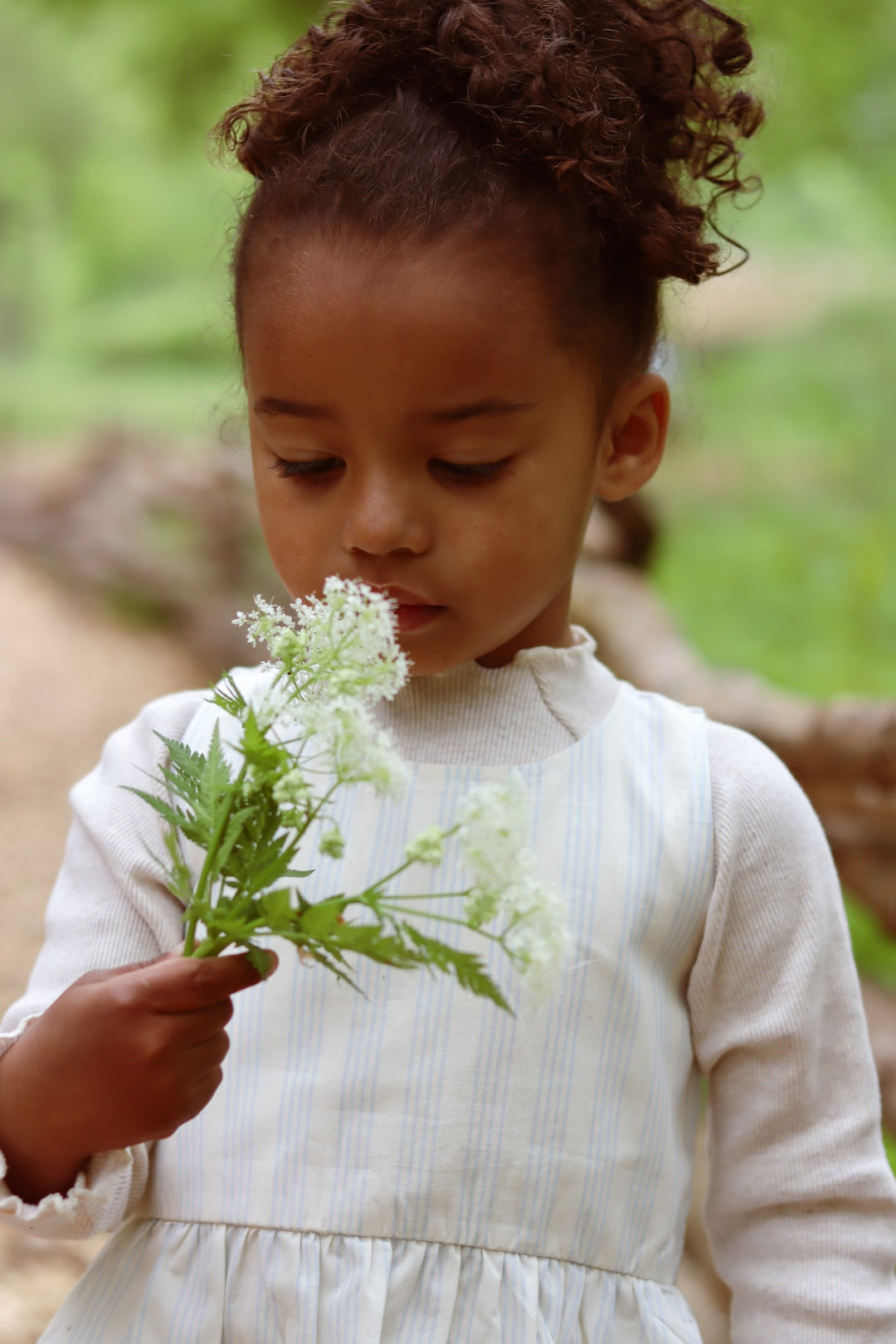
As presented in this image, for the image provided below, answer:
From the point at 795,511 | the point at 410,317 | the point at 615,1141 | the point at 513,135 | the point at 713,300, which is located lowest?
the point at 615,1141

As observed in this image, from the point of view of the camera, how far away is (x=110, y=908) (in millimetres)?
1248

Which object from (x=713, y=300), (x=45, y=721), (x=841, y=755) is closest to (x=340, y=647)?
(x=841, y=755)

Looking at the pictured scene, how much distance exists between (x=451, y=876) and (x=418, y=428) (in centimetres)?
39

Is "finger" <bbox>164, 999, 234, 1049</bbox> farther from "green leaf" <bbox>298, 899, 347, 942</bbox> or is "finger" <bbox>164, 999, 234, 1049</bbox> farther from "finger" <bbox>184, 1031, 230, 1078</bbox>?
"green leaf" <bbox>298, 899, 347, 942</bbox>

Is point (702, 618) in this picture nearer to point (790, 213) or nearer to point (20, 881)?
point (20, 881)

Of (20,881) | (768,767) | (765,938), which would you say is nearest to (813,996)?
(765,938)

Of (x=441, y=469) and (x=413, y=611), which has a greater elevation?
(x=441, y=469)

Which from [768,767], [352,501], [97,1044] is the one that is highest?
[352,501]

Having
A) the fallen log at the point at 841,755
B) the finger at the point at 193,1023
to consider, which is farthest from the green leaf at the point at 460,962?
the fallen log at the point at 841,755

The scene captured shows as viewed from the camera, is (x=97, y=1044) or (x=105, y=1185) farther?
(x=105, y=1185)

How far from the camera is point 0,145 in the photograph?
732 centimetres

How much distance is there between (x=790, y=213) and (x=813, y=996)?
18.7 feet

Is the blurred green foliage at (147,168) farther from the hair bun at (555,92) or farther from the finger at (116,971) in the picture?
the finger at (116,971)

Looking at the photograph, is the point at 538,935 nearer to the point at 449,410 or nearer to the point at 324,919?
the point at 324,919
